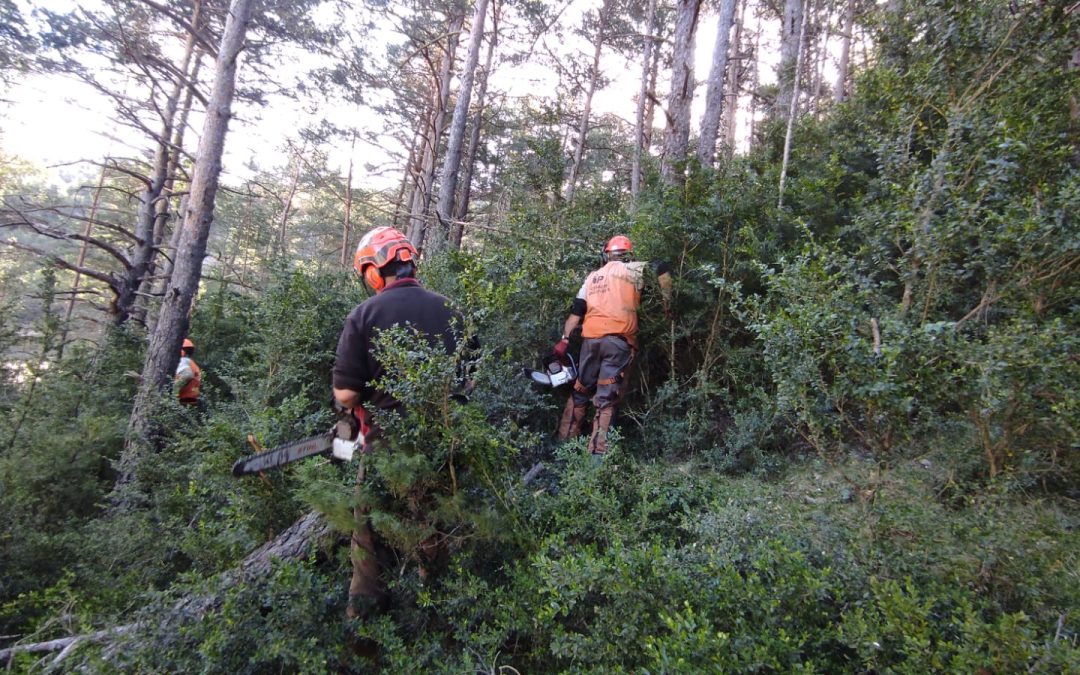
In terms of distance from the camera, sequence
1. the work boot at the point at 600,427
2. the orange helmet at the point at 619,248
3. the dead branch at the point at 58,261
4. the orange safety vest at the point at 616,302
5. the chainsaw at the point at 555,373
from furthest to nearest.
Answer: the dead branch at the point at 58,261 < the orange helmet at the point at 619,248 < the chainsaw at the point at 555,373 < the orange safety vest at the point at 616,302 < the work boot at the point at 600,427

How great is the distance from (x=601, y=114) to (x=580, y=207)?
9.82 meters

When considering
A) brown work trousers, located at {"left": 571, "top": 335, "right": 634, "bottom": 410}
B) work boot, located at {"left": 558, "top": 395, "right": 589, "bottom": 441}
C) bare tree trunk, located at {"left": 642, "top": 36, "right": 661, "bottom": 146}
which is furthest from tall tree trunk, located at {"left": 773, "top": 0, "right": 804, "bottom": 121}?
work boot, located at {"left": 558, "top": 395, "right": 589, "bottom": 441}

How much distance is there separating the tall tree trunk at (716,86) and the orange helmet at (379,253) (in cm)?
568

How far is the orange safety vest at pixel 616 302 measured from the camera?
4980 mm

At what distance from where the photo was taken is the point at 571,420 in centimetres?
524

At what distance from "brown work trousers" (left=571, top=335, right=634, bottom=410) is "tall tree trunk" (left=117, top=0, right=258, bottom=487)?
176 inches

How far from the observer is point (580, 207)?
24.4 feet

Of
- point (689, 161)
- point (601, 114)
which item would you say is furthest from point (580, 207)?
point (601, 114)

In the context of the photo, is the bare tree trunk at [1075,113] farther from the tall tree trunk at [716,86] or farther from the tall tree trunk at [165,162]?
the tall tree trunk at [165,162]

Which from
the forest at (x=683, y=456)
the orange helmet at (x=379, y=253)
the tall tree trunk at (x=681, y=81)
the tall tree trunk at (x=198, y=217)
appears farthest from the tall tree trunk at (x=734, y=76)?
the orange helmet at (x=379, y=253)

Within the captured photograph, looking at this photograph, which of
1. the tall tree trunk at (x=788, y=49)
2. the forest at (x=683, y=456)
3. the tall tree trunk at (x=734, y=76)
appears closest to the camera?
the forest at (x=683, y=456)

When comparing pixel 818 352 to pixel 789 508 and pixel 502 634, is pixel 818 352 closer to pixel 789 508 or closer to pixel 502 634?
pixel 789 508

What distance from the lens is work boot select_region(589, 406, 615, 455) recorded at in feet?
16.0

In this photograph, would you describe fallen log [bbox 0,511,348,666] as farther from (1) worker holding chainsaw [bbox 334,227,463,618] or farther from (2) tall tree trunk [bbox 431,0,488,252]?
(2) tall tree trunk [bbox 431,0,488,252]
